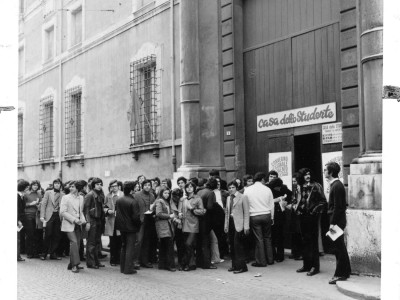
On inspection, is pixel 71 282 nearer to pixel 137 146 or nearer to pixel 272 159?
pixel 272 159

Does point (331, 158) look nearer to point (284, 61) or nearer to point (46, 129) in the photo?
point (284, 61)

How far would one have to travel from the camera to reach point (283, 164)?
1437 cm

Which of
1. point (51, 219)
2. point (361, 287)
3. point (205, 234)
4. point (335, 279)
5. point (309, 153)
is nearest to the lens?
point (361, 287)

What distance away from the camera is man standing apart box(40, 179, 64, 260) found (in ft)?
44.4

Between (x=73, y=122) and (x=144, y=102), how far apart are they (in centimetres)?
648

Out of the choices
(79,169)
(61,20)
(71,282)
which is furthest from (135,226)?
(61,20)

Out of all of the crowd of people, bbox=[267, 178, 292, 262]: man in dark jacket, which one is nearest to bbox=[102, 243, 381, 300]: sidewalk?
the crowd of people

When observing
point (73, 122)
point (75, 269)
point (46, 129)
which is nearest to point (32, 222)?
point (75, 269)

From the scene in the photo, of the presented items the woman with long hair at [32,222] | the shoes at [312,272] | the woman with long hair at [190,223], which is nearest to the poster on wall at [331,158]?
the shoes at [312,272]

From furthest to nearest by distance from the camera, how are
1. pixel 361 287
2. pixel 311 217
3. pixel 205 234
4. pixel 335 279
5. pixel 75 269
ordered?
pixel 205 234
pixel 75 269
pixel 311 217
pixel 335 279
pixel 361 287

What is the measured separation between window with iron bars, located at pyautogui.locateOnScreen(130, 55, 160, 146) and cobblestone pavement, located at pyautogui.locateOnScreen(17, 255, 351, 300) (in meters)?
7.02

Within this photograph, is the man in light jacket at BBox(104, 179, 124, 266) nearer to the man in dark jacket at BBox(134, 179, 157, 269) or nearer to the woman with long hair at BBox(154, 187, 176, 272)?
the man in dark jacket at BBox(134, 179, 157, 269)
